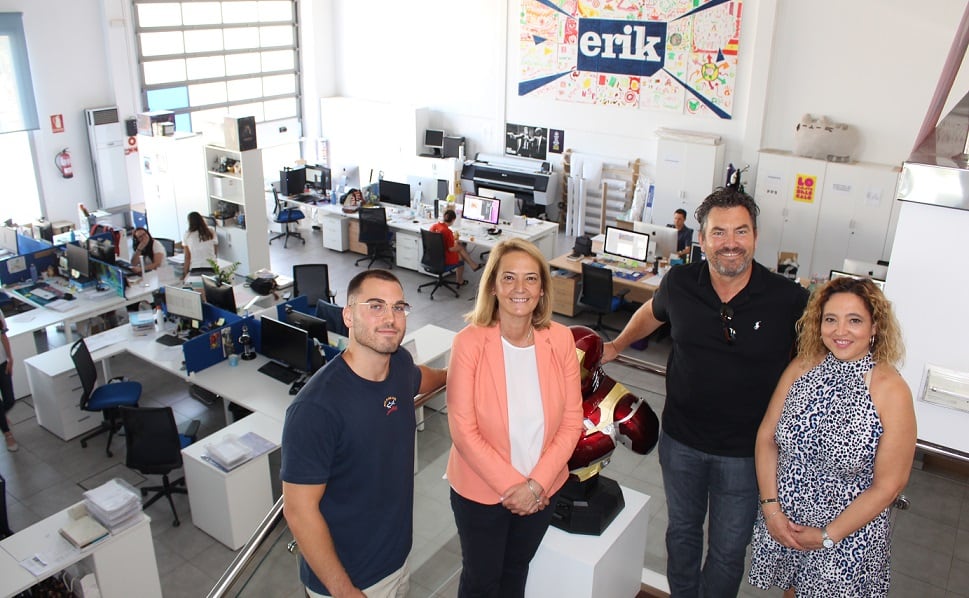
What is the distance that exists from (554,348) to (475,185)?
11489mm

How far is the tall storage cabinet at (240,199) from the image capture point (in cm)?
1059

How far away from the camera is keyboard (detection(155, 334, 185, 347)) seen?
722cm

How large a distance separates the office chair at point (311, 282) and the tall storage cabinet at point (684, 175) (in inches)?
225

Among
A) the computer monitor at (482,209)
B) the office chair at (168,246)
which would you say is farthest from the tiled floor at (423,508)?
the computer monitor at (482,209)

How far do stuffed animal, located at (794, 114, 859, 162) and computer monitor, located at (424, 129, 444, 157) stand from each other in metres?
6.23

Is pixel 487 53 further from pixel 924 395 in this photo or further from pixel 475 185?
pixel 924 395

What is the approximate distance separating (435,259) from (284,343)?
4076 millimetres

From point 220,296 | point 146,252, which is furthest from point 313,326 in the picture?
point 146,252

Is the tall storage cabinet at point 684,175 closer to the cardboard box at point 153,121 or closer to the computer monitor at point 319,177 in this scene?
the computer monitor at point 319,177

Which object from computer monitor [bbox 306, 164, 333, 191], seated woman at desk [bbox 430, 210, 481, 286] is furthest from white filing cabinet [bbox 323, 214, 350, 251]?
seated woman at desk [bbox 430, 210, 481, 286]

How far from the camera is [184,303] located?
7.23m

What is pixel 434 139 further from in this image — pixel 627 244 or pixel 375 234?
pixel 627 244

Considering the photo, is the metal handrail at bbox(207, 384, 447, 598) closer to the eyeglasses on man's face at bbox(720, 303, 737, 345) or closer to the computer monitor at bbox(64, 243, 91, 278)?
the eyeglasses on man's face at bbox(720, 303, 737, 345)

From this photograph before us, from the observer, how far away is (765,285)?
8.68 feet
